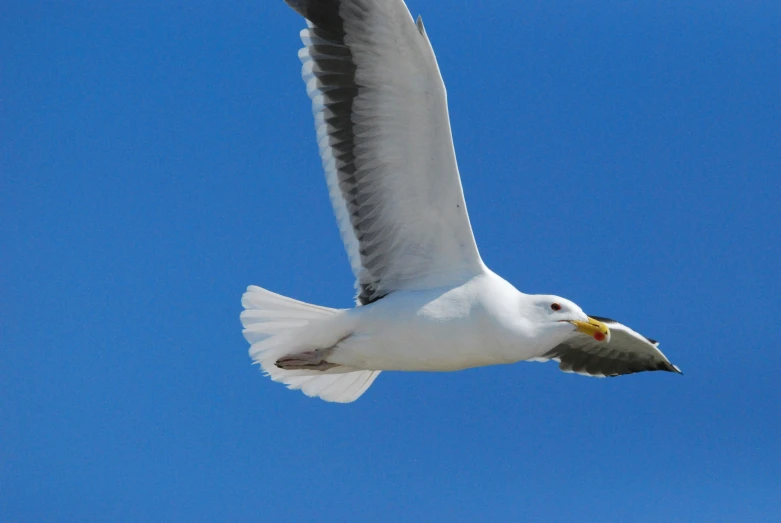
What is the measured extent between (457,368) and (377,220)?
0.91 metres

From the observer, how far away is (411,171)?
19.2 feet

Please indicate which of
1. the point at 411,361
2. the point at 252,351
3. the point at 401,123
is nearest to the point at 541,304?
the point at 411,361

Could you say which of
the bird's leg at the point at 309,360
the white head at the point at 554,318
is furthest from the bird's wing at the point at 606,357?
the bird's leg at the point at 309,360

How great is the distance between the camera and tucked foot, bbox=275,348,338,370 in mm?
6102

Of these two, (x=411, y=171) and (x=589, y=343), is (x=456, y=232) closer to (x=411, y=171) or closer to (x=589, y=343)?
(x=411, y=171)

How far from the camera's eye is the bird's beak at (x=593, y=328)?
19.4ft

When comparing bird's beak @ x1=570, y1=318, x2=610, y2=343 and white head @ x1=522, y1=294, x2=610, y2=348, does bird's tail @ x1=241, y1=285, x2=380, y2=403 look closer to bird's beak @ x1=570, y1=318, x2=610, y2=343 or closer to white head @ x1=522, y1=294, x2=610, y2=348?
white head @ x1=522, y1=294, x2=610, y2=348

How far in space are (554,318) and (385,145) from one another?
1.28 metres

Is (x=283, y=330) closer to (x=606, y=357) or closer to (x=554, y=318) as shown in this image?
(x=554, y=318)

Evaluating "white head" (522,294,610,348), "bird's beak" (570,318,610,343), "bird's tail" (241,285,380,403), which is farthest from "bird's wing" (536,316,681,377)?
"bird's tail" (241,285,380,403)

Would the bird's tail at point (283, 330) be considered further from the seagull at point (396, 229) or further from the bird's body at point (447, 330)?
the bird's body at point (447, 330)

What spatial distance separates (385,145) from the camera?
19.2 ft

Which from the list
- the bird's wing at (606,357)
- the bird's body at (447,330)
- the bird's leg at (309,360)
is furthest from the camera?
the bird's wing at (606,357)

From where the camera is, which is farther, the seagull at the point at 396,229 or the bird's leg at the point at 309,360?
the bird's leg at the point at 309,360
